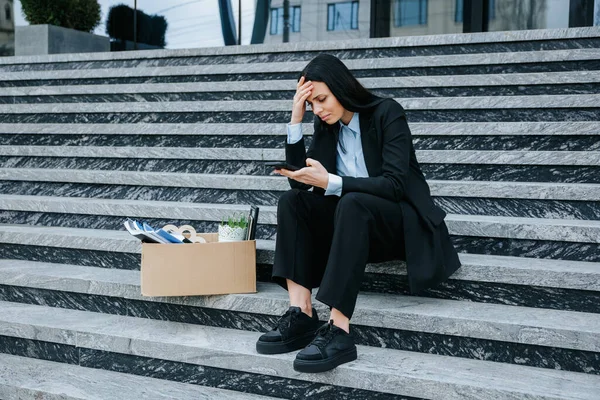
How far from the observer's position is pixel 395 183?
2.67m

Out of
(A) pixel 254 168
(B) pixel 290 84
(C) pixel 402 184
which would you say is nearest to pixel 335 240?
(C) pixel 402 184

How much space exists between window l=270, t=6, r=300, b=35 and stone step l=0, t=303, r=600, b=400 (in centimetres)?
600

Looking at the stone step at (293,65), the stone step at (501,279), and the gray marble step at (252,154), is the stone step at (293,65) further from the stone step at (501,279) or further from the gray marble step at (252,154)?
the stone step at (501,279)

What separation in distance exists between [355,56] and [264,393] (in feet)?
10.5

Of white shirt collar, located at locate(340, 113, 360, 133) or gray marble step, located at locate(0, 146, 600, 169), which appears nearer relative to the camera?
white shirt collar, located at locate(340, 113, 360, 133)

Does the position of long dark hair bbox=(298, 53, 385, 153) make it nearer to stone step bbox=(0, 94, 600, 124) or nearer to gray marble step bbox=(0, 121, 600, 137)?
gray marble step bbox=(0, 121, 600, 137)

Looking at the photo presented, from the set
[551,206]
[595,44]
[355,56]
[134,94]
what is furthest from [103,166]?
[595,44]

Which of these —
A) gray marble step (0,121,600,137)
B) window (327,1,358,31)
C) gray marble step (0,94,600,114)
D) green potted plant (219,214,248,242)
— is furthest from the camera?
window (327,1,358,31)

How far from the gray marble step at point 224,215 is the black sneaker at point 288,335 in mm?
847

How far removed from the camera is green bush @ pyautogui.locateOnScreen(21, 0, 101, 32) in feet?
25.8

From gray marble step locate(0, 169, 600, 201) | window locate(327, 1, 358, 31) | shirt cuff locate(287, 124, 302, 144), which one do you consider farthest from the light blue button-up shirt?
window locate(327, 1, 358, 31)

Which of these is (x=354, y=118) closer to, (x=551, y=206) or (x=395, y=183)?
(x=395, y=183)

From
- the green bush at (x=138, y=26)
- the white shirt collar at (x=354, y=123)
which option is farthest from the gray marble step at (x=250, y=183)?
the green bush at (x=138, y=26)

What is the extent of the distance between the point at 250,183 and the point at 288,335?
1.38 metres
